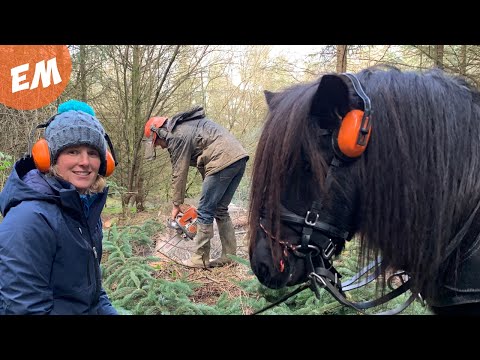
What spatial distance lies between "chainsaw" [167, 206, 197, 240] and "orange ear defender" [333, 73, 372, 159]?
13.9ft

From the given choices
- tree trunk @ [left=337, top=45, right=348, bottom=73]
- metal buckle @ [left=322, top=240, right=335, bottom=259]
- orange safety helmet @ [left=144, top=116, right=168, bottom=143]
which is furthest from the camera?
tree trunk @ [left=337, top=45, right=348, bottom=73]

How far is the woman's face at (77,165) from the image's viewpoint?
5.40ft

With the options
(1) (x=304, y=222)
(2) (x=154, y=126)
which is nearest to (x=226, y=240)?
(2) (x=154, y=126)

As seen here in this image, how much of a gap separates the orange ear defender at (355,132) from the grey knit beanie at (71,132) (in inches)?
Result: 41.9

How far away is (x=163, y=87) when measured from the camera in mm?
8391

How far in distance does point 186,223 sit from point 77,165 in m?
4.07

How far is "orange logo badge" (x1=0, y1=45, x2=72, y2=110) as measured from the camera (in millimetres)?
5543

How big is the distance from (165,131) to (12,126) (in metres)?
3.10

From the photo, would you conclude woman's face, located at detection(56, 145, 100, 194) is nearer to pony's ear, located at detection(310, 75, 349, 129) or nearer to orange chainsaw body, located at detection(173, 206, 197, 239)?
pony's ear, located at detection(310, 75, 349, 129)

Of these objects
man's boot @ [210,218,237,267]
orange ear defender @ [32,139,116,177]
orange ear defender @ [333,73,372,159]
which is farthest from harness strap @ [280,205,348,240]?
man's boot @ [210,218,237,267]

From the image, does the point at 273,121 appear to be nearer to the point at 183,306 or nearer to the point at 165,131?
the point at 183,306

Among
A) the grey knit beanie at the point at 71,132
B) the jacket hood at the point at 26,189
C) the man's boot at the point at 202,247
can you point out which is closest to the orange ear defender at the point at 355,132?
the grey knit beanie at the point at 71,132
